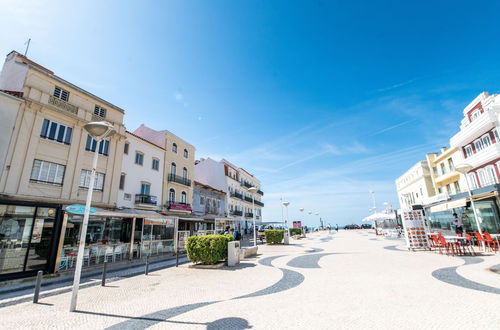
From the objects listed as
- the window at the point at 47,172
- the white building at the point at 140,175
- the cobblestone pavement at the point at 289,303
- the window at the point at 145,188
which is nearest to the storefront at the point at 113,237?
the white building at the point at 140,175

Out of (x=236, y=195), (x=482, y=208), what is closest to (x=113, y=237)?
(x=236, y=195)

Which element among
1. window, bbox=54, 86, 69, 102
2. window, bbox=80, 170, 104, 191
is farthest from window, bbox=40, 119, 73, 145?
window, bbox=80, 170, 104, 191

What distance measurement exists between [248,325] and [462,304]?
14.6 feet

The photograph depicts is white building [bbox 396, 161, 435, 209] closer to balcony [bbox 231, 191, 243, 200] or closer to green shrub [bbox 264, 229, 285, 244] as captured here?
green shrub [bbox 264, 229, 285, 244]

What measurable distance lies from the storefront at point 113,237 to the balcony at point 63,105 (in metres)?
7.50

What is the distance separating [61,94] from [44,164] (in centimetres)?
505

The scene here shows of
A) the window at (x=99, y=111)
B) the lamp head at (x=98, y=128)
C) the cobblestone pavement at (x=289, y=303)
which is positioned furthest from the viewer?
the window at (x=99, y=111)

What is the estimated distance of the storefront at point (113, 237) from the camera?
1192 cm

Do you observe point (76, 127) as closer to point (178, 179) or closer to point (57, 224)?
point (57, 224)

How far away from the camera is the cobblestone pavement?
4.19 m

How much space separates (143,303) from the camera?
19.1 ft

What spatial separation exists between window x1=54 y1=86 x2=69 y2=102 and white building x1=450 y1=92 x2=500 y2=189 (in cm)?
3061

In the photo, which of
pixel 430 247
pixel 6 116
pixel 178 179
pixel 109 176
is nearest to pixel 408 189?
pixel 430 247

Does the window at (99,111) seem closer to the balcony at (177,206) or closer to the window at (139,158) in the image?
the window at (139,158)
